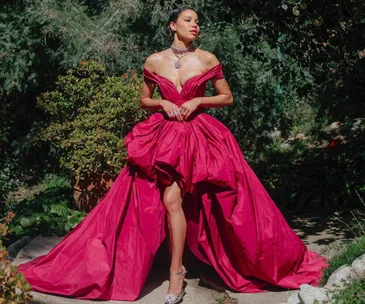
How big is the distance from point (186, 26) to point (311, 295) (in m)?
2.04

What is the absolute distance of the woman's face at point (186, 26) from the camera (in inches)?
213

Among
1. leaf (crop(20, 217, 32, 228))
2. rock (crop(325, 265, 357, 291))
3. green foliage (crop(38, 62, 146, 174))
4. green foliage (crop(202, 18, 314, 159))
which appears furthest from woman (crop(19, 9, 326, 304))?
green foliage (crop(202, 18, 314, 159))

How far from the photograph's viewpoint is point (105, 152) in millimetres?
7168

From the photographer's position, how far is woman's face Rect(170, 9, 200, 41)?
5406mm

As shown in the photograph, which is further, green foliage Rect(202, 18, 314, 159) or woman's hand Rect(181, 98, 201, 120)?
green foliage Rect(202, 18, 314, 159)

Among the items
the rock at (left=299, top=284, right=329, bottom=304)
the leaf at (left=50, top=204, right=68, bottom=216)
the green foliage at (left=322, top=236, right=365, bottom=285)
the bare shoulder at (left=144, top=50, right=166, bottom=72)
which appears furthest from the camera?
the leaf at (left=50, top=204, right=68, bottom=216)

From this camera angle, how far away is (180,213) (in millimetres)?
5332

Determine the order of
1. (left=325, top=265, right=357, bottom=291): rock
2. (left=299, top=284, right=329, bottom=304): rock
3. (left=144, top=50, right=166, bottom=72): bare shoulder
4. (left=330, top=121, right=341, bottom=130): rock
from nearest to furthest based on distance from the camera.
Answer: (left=299, top=284, right=329, bottom=304): rock, (left=325, top=265, right=357, bottom=291): rock, (left=144, top=50, right=166, bottom=72): bare shoulder, (left=330, top=121, right=341, bottom=130): rock

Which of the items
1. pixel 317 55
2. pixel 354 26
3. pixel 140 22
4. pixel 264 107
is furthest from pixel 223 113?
pixel 354 26

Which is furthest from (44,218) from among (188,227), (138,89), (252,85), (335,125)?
(335,125)

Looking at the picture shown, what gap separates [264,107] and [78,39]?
2341 millimetres

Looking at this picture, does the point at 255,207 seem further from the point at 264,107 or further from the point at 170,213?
the point at 264,107

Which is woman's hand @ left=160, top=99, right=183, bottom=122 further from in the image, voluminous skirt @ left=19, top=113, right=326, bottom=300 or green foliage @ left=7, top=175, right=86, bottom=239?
green foliage @ left=7, top=175, right=86, bottom=239

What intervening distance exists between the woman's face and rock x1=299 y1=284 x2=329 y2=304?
6.30 feet
